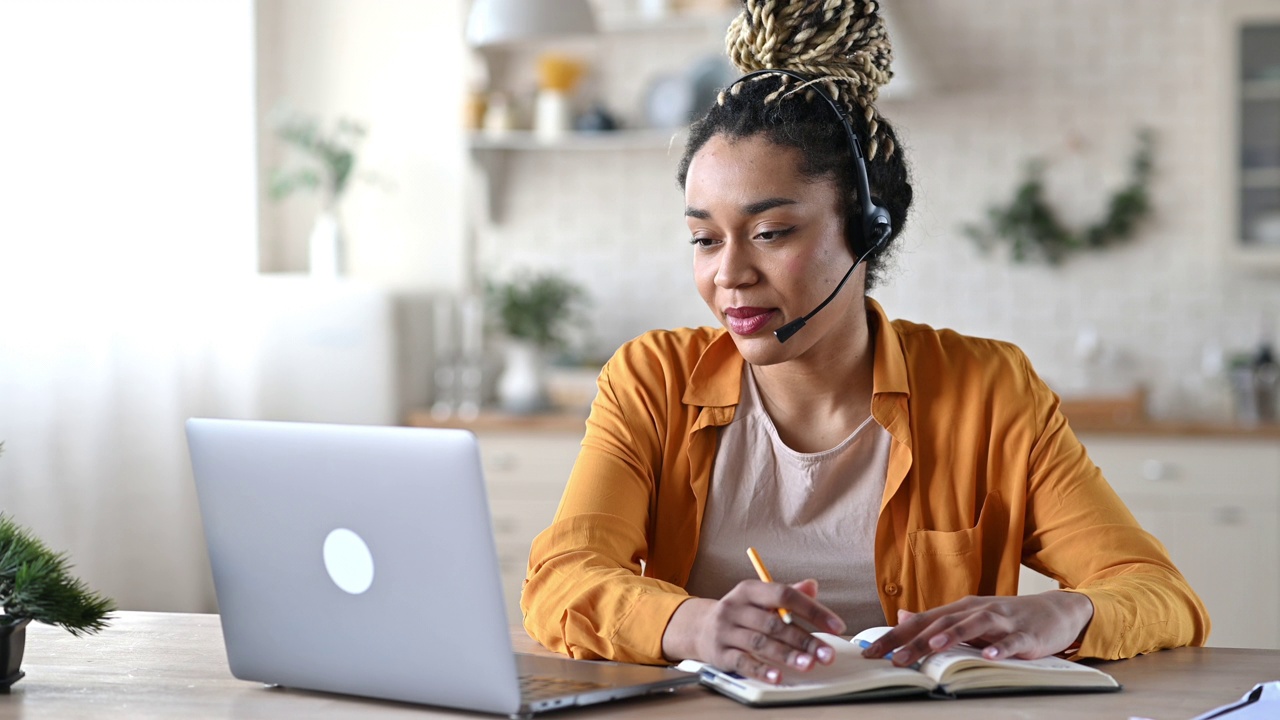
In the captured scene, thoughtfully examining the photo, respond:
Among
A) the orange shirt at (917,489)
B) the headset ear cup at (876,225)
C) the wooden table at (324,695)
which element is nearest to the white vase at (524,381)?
the orange shirt at (917,489)

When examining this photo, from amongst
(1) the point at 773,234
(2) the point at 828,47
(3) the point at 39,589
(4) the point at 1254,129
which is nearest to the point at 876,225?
(1) the point at 773,234

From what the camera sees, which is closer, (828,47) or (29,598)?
(29,598)

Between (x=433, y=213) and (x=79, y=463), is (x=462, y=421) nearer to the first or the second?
(x=433, y=213)

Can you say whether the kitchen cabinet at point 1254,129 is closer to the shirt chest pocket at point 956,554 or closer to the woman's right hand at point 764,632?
the shirt chest pocket at point 956,554

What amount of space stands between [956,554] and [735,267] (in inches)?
18.2

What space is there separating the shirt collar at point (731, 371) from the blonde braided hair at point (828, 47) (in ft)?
0.84

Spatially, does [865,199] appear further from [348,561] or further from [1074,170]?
[1074,170]

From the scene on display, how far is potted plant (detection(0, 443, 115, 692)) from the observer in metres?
1.29

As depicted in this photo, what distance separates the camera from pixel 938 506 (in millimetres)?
1690

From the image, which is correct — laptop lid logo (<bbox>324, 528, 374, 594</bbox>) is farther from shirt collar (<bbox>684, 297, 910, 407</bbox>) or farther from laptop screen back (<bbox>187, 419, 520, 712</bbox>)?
shirt collar (<bbox>684, 297, 910, 407</bbox>)

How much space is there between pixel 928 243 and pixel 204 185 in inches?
89.7

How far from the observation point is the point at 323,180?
14.1ft

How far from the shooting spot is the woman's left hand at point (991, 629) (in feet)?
4.15

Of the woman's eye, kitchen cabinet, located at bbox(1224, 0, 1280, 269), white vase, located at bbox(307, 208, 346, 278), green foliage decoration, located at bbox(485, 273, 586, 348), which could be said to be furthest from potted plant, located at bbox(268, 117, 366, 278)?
the woman's eye
